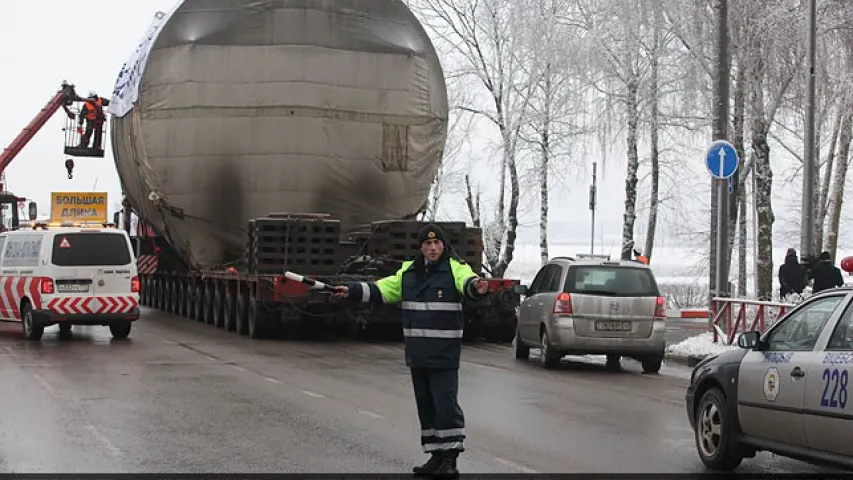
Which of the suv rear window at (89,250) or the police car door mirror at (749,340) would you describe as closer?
the police car door mirror at (749,340)

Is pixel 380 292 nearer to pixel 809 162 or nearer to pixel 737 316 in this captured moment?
pixel 737 316

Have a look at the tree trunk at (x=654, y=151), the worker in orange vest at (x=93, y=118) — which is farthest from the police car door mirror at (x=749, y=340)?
the worker in orange vest at (x=93, y=118)

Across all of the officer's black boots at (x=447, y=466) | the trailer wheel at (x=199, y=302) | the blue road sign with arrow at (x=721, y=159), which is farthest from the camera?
the trailer wheel at (x=199, y=302)

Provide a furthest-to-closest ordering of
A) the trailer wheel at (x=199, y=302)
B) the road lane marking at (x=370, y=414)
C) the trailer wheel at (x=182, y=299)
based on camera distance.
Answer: the trailer wheel at (x=182, y=299) → the trailer wheel at (x=199, y=302) → the road lane marking at (x=370, y=414)

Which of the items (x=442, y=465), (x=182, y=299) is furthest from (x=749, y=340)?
(x=182, y=299)

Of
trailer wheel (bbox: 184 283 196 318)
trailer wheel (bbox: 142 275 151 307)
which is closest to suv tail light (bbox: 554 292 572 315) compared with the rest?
trailer wheel (bbox: 184 283 196 318)

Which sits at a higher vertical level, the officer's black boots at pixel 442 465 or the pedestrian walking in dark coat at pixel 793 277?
the pedestrian walking in dark coat at pixel 793 277

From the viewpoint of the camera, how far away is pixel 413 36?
24.4 metres

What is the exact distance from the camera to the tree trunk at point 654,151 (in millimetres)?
34219

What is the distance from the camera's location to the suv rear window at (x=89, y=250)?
71.8ft

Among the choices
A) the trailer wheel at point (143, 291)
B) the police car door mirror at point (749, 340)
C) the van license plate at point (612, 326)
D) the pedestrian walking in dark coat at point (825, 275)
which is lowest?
the trailer wheel at point (143, 291)

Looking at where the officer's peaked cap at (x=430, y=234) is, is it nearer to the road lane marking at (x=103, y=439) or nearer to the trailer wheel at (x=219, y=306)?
the road lane marking at (x=103, y=439)

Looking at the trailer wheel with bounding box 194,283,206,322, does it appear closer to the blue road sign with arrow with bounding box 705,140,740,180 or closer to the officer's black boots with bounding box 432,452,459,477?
the blue road sign with arrow with bounding box 705,140,740,180

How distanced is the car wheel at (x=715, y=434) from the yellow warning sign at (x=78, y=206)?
67.7ft
